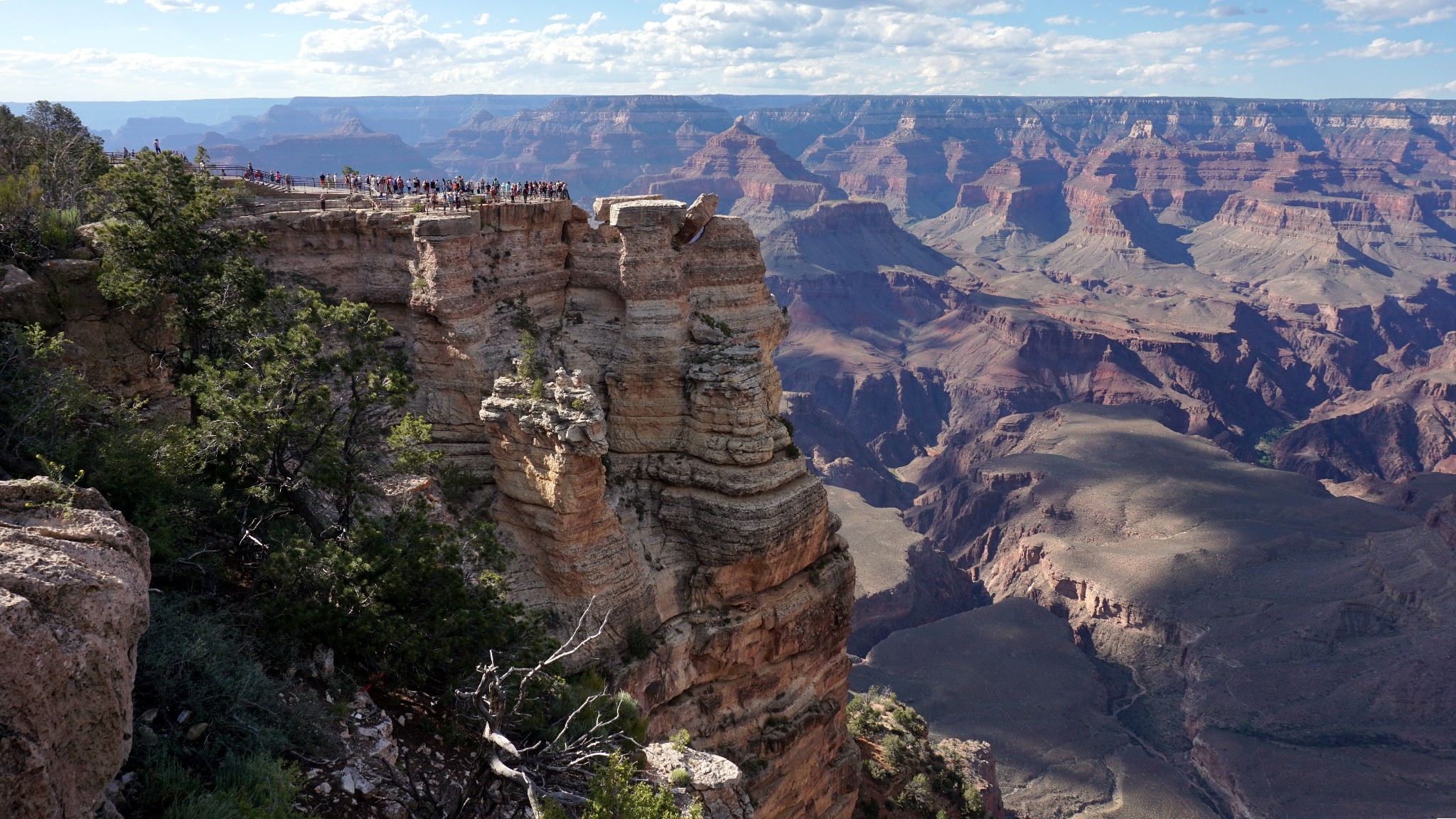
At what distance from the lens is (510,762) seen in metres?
13.2

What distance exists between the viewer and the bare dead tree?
12.5m

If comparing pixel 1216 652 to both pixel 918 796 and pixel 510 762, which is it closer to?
pixel 918 796

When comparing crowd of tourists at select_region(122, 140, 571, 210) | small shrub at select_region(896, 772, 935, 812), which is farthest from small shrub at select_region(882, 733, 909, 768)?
crowd of tourists at select_region(122, 140, 571, 210)

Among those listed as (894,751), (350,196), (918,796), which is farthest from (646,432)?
(918,796)

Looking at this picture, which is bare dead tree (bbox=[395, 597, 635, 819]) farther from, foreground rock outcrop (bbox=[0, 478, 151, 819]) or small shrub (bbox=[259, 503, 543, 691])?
foreground rock outcrop (bbox=[0, 478, 151, 819])

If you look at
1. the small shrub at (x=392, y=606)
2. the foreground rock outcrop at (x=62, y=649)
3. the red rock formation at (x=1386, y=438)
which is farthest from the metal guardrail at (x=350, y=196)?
the red rock formation at (x=1386, y=438)

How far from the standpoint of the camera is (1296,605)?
7138 cm

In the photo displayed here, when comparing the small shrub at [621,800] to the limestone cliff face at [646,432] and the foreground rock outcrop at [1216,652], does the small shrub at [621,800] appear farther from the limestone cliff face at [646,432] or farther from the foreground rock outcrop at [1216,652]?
the foreground rock outcrop at [1216,652]

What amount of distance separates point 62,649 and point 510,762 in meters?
6.68

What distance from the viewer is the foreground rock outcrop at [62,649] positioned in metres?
7.81

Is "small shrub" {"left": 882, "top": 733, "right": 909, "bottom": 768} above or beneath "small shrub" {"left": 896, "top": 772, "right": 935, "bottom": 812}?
above

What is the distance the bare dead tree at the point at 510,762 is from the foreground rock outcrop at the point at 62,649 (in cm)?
471

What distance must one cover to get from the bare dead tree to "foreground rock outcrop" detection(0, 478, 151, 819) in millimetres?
4715

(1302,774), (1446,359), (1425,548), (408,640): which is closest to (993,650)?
(1302,774)
